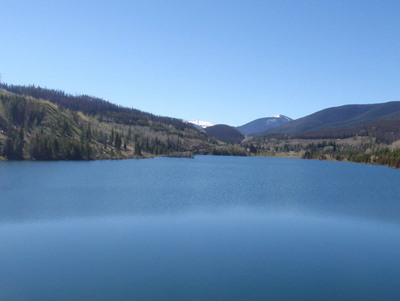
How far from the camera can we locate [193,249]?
23.9m

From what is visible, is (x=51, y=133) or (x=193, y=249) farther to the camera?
(x=51, y=133)

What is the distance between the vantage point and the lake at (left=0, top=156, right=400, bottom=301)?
17.6 m

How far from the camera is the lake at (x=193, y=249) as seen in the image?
17.6 metres

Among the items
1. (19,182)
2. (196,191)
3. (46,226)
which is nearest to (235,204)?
(196,191)

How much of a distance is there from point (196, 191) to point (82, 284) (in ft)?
119

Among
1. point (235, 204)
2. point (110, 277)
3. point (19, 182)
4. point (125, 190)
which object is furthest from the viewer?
point (19, 182)

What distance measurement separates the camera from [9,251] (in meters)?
22.5

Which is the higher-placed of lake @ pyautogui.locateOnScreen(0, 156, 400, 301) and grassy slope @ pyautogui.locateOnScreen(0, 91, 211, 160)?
grassy slope @ pyautogui.locateOnScreen(0, 91, 211, 160)

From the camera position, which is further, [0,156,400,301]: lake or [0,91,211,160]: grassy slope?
[0,91,211,160]: grassy slope

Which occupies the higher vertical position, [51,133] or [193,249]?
[51,133]

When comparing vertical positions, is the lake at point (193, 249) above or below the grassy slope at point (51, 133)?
below

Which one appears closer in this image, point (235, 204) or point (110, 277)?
point (110, 277)

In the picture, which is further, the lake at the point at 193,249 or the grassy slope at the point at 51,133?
the grassy slope at the point at 51,133

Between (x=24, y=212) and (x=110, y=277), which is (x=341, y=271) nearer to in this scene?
(x=110, y=277)
